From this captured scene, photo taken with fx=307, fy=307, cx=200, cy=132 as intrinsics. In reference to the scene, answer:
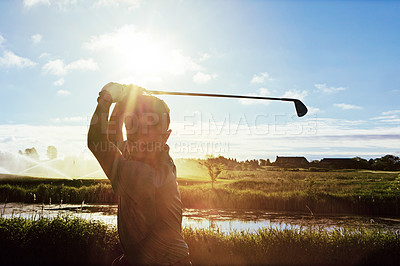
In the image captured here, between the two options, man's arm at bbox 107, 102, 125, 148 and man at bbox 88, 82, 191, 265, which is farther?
man's arm at bbox 107, 102, 125, 148

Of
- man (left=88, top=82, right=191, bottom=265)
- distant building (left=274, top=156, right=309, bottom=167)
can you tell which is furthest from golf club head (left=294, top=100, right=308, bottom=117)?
distant building (left=274, top=156, right=309, bottom=167)

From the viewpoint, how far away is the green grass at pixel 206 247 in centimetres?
728

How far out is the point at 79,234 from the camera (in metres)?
7.60

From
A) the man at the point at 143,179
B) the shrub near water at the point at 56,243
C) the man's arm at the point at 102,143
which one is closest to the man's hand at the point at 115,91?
the man at the point at 143,179

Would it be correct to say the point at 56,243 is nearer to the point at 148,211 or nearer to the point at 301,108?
the point at 301,108

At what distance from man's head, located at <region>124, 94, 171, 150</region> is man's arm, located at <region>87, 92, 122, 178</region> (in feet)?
0.38

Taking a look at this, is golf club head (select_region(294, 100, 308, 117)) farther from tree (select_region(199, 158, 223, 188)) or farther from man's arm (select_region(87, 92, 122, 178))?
tree (select_region(199, 158, 223, 188))

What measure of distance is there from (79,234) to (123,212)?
6748 mm

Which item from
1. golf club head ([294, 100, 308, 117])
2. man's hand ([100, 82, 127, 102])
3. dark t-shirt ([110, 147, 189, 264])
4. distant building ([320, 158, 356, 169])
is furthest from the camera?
distant building ([320, 158, 356, 169])

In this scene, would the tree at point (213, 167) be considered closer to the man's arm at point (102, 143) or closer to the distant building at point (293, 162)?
the man's arm at point (102, 143)

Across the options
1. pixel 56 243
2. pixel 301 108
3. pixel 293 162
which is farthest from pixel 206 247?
pixel 293 162

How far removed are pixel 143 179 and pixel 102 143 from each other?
31 cm

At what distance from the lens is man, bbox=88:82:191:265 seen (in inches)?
63.7

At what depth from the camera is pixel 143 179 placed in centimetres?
158
